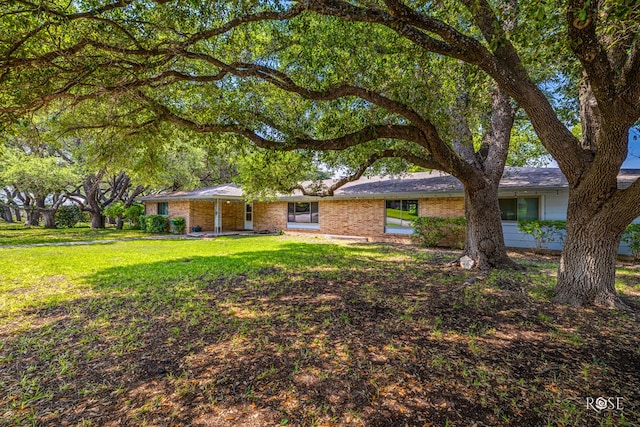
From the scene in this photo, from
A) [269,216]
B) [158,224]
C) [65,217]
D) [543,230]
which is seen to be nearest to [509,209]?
[543,230]

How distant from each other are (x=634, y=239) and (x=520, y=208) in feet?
11.6

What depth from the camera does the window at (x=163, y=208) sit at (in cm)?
2148

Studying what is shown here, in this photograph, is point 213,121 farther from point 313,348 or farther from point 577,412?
point 577,412

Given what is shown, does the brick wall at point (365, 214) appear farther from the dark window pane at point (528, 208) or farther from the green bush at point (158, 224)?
the green bush at point (158, 224)

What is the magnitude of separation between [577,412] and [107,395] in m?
4.01

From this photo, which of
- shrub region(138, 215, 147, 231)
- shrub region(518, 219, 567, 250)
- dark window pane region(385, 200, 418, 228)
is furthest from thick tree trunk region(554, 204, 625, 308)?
shrub region(138, 215, 147, 231)

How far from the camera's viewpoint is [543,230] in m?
11.4

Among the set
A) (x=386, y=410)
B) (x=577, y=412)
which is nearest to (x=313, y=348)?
(x=386, y=410)

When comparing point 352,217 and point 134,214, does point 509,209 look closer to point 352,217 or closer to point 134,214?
point 352,217

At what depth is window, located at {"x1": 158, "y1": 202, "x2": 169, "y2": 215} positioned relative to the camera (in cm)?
2148

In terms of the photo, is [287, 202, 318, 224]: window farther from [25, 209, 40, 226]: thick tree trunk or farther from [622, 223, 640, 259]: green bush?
[25, 209, 40, 226]: thick tree trunk

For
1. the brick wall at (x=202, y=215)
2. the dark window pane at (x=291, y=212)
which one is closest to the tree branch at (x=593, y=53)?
the dark window pane at (x=291, y=212)

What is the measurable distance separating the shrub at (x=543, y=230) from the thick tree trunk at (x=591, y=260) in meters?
6.86

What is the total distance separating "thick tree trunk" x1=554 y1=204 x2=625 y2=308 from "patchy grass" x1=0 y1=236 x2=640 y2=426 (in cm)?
33
